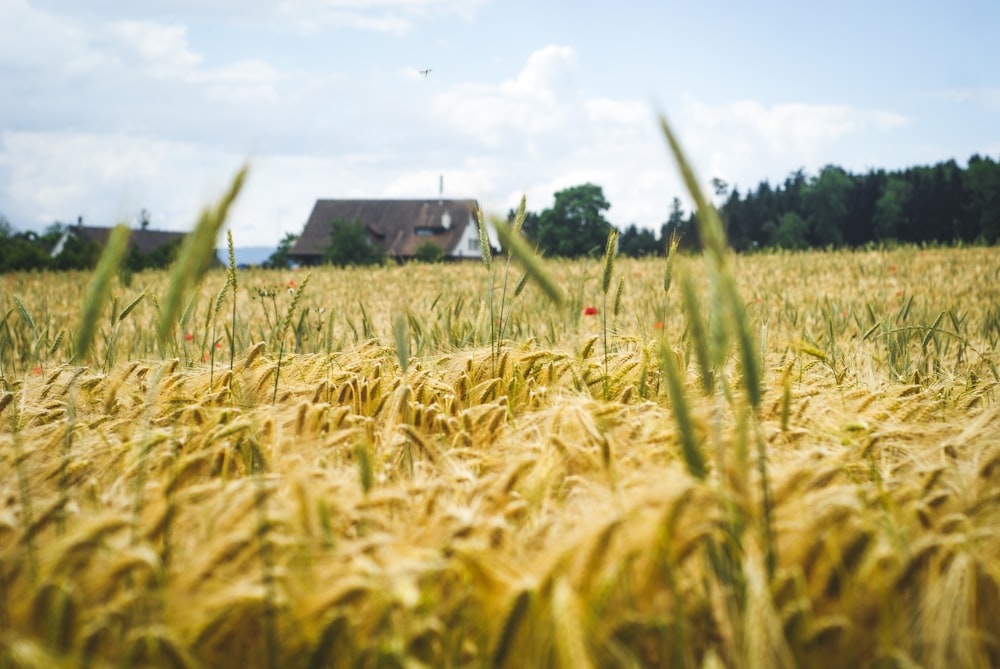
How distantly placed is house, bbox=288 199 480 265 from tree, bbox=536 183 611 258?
7.31m

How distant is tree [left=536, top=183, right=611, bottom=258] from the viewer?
188 feet

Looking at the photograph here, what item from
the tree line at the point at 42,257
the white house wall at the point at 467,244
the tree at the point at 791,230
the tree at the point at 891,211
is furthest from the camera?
the tree at the point at 791,230

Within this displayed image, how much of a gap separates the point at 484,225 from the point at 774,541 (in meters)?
1.39

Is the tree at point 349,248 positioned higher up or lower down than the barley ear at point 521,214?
higher up

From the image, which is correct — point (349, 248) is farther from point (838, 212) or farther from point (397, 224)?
point (838, 212)

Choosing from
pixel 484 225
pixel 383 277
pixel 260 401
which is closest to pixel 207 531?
pixel 260 401

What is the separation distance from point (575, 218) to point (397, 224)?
1526 centimetres

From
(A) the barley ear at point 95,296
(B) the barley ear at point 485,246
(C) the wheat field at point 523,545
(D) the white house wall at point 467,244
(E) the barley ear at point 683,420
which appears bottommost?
(C) the wheat field at point 523,545

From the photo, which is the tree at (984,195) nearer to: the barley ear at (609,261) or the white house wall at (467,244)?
the white house wall at (467,244)

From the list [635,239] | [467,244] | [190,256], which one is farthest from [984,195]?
[190,256]

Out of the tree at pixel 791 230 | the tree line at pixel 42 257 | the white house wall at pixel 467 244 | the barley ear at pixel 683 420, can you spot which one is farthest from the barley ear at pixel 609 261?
the tree at pixel 791 230

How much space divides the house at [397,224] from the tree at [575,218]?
7306mm

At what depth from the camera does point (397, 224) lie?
5603 centimetres

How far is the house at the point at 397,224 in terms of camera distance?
53.6m
